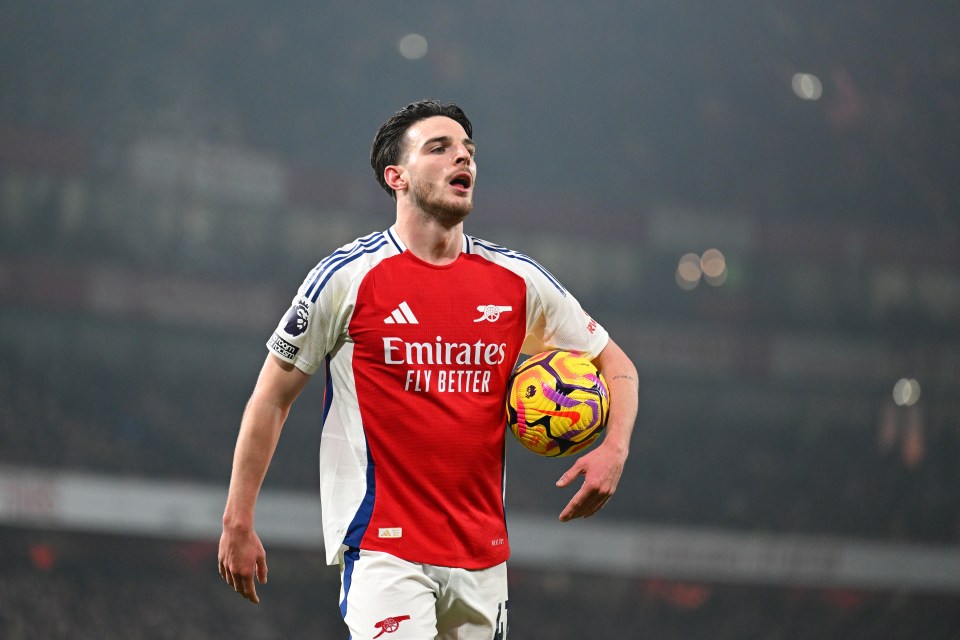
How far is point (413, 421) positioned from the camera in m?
2.79

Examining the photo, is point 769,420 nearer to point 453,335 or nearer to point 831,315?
point 831,315

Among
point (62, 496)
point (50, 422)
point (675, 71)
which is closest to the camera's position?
point (62, 496)

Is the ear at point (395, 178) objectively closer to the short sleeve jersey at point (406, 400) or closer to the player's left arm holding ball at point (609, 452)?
the short sleeve jersey at point (406, 400)

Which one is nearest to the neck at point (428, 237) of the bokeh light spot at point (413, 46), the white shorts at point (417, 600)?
the white shorts at point (417, 600)

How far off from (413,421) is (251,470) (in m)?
Answer: 0.45

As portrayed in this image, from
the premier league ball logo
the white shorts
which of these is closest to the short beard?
the premier league ball logo

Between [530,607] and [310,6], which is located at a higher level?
[310,6]

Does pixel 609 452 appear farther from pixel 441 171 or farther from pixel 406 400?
pixel 441 171

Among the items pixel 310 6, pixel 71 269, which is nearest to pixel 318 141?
pixel 310 6

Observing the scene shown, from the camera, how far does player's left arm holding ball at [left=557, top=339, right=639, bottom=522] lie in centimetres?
268

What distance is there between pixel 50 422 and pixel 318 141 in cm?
832

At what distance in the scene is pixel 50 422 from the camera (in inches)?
679

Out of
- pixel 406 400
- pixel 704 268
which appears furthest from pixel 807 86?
pixel 406 400

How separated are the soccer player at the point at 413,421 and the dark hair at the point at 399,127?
5 cm
